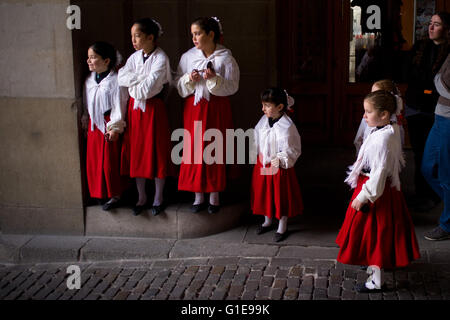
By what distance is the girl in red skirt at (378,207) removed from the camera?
14.2 ft

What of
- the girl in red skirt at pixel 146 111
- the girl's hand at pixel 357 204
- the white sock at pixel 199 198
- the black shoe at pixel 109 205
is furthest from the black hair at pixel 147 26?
the girl's hand at pixel 357 204

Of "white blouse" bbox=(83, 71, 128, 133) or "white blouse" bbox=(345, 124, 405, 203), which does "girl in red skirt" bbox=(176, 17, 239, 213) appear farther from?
"white blouse" bbox=(345, 124, 405, 203)

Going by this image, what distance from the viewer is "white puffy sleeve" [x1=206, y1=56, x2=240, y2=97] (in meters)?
5.45

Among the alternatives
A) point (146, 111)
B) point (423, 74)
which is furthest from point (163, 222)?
point (423, 74)

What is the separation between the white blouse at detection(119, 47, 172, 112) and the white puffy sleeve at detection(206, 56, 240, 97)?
1.38 feet

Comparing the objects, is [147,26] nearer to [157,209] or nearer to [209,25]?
[209,25]

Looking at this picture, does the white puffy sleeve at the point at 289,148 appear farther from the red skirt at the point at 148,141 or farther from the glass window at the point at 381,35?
the glass window at the point at 381,35

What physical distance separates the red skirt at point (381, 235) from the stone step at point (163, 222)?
1.51 metres

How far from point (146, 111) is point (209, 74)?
2.22ft

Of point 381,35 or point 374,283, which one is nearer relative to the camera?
point 374,283

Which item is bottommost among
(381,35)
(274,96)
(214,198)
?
(214,198)

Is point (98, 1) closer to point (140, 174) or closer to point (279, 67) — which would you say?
point (140, 174)

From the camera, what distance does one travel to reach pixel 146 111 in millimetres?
5590

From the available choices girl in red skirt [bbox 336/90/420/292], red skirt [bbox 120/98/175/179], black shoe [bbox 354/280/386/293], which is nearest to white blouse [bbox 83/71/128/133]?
red skirt [bbox 120/98/175/179]
